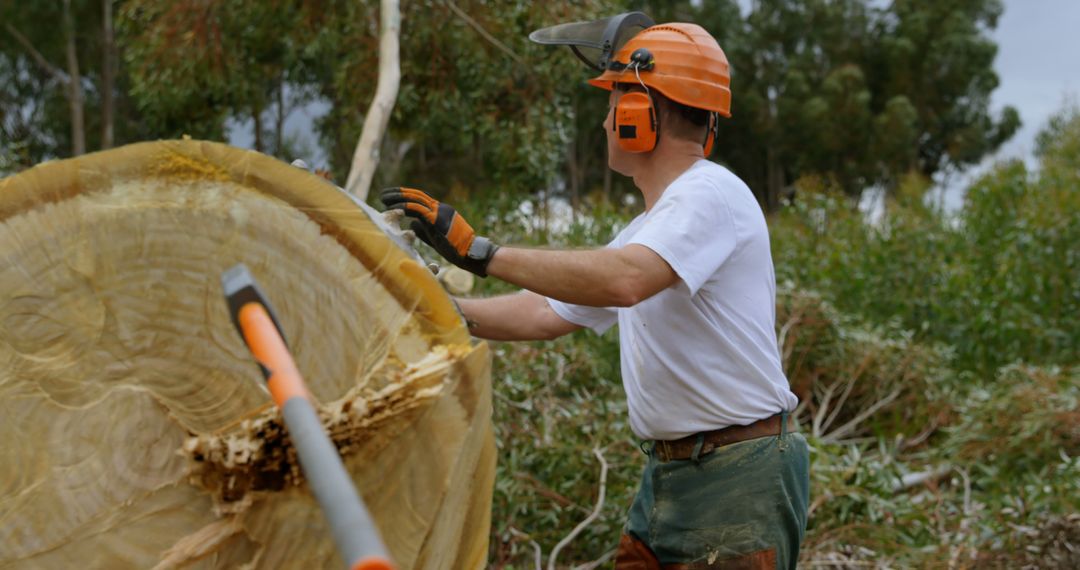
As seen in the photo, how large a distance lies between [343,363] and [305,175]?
299 millimetres

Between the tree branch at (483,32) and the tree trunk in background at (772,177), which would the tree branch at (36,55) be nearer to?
the tree branch at (483,32)

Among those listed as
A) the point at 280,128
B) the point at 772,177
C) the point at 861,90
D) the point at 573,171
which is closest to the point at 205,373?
the point at 280,128

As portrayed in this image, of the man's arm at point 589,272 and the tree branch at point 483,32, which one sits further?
the tree branch at point 483,32

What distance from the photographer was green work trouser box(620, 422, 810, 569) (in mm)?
2398

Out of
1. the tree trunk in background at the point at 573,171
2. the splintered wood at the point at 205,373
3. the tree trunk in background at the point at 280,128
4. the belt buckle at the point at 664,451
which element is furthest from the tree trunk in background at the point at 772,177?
the splintered wood at the point at 205,373

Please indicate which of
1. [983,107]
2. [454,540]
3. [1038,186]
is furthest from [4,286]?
[983,107]

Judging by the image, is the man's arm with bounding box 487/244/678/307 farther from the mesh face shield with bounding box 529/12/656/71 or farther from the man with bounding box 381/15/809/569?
the mesh face shield with bounding box 529/12/656/71

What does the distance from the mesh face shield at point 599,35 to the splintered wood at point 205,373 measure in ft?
3.79

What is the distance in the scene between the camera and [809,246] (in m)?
8.73

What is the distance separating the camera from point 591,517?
403cm

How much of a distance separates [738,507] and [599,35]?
1.20 meters

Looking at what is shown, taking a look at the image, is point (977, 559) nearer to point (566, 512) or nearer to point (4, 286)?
point (566, 512)

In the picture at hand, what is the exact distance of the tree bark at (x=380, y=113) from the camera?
5.53 meters

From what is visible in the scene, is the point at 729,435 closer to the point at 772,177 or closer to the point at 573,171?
the point at 573,171
